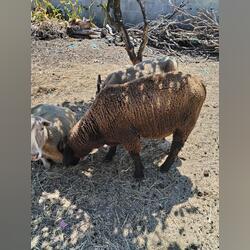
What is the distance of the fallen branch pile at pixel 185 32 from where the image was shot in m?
2.01

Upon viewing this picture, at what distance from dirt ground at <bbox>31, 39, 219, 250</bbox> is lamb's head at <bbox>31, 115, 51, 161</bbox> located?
51 millimetres

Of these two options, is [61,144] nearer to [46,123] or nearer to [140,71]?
[46,123]

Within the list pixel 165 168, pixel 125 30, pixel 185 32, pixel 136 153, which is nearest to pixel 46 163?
pixel 136 153

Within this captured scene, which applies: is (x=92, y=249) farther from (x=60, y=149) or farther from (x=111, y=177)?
(x=60, y=149)

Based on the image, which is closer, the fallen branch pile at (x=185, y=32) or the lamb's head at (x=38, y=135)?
the lamb's head at (x=38, y=135)

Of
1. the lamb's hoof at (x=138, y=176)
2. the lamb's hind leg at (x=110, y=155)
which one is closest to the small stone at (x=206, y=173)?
the lamb's hoof at (x=138, y=176)

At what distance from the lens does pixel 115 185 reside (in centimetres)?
194

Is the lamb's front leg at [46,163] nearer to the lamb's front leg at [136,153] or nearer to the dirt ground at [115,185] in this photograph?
the dirt ground at [115,185]

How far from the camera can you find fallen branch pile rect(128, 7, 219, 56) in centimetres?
201

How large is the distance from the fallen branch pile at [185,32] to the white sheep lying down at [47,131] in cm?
53

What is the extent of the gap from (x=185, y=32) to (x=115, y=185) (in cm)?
82
